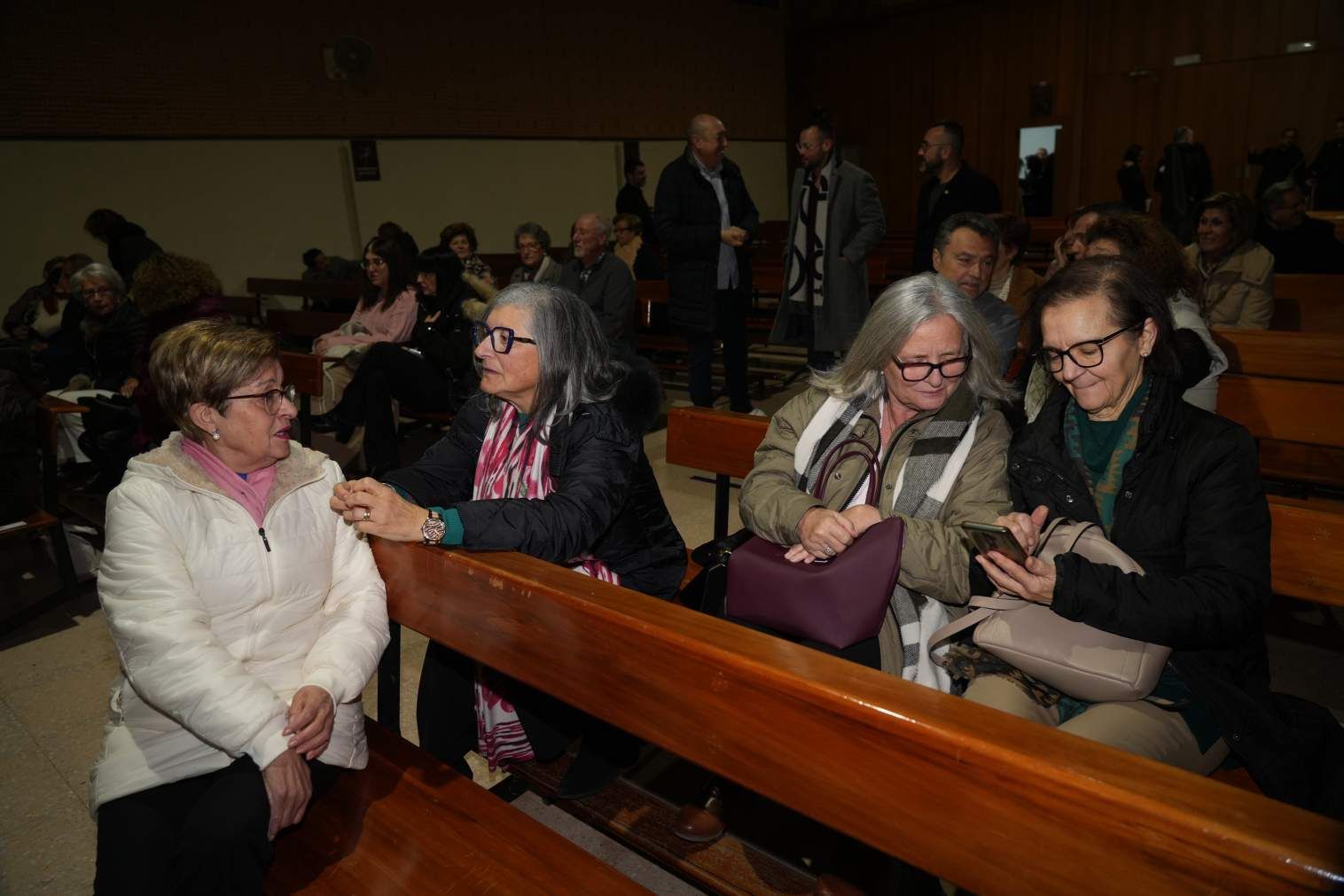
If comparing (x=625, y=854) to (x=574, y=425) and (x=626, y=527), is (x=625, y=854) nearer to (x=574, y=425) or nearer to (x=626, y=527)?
(x=626, y=527)

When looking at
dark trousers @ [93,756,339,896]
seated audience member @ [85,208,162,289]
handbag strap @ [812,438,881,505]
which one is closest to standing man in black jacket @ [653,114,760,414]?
handbag strap @ [812,438,881,505]

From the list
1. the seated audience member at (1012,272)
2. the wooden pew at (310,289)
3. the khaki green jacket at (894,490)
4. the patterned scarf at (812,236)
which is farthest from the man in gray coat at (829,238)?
the wooden pew at (310,289)

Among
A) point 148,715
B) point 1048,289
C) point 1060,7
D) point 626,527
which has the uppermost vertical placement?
point 1060,7

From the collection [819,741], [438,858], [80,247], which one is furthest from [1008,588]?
[80,247]

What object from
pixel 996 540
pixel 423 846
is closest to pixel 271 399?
pixel 423 846

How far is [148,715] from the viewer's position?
5.61 feet

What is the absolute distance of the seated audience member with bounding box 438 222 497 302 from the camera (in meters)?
5.53

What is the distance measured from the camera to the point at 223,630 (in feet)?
5.86

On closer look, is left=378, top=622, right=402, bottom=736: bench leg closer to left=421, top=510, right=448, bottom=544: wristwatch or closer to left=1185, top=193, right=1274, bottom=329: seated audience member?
left=421, top=510, right=448, bottom=544: wristwatch

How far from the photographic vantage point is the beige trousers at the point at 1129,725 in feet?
5.16

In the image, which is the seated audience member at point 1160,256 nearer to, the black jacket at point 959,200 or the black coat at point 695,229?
the black jacket at point 959,200

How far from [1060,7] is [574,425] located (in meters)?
14.9

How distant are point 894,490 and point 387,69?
11073 mm

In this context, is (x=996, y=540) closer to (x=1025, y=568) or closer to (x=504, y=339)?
(x=1025, y=568)
